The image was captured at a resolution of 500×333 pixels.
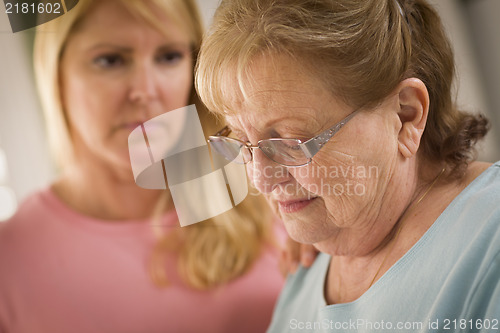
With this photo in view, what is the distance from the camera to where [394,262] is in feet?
2.61

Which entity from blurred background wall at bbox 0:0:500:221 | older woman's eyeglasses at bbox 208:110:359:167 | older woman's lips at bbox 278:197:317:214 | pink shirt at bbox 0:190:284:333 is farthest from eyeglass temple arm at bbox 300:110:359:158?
pink shirt at bbox 0:190:284:333

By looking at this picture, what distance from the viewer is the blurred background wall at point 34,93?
120 cm

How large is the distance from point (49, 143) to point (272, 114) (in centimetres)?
74

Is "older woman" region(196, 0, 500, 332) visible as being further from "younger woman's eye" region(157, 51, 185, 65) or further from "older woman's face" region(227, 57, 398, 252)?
"younger woman's eye" region(157, 51, 185, 65)

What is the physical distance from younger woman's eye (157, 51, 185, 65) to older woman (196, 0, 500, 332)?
0.81 feet

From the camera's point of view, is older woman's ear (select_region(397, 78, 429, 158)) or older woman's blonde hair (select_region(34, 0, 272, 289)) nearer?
older woman's ear (select_region(397, 78, 429, 158))

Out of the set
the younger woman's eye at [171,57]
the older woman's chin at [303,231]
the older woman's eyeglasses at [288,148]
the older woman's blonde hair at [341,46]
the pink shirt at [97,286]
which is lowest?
the pink shirt at [97,286]

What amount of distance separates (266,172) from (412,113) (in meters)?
0.22

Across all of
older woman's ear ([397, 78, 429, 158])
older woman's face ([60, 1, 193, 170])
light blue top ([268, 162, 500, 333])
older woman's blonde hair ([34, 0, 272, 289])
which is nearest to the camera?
light blue top ([268, 162, 500, 333])

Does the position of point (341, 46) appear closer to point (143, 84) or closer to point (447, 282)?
point (447, 282)

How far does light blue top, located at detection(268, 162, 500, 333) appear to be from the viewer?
631mm

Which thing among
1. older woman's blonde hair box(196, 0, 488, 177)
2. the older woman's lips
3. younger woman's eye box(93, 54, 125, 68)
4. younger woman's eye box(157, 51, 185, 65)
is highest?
younger woman's eye box(93, 54, 125, 68)

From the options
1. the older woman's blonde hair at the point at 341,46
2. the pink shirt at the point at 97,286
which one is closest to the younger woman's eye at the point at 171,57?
the older woman's blonde hair at the point at 341,46

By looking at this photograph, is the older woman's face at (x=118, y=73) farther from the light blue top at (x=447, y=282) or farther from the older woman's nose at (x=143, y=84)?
the light blue top at (x=447, y=282)
